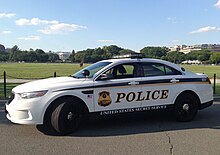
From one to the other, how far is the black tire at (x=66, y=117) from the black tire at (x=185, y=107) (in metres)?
2.41

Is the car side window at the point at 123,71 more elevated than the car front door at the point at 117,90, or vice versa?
the car side window at the point at 123,71

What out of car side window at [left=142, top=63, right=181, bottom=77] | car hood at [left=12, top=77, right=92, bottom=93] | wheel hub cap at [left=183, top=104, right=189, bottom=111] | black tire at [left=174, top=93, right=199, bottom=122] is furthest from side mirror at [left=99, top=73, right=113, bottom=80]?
wheel hub cap at [left=183, top=104, right=189, bottom=111]

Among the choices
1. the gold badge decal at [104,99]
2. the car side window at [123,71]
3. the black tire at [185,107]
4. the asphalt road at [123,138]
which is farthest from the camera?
the black tire at [185,107]

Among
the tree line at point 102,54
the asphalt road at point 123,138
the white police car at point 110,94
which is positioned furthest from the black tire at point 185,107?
the tree line at point 102,54

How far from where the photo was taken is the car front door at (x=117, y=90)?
565 centimetres

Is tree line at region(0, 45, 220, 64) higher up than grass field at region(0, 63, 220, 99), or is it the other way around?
tree line at region(0, 45, 220, 64)

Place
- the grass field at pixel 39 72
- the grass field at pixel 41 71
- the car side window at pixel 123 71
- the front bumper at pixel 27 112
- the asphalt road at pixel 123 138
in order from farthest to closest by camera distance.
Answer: the grass field at pixel 41 71 < the grass field at pixel 39 72 < the car side window at pixel 123 71 < the front bumper at pixel 27 112 < the asphalt road at pixel 123 138

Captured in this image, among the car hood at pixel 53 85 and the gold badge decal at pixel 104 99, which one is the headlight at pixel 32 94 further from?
the gold badge decal at pixel 104 99

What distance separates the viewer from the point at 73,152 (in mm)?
4391

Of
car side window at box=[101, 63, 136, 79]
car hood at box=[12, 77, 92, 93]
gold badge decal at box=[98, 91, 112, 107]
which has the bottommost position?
gold badge decal at box=[98, 91, 112, 107]

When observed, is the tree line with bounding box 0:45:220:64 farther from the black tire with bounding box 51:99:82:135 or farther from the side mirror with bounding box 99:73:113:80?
the black tire with bounding box 51:99:82:135

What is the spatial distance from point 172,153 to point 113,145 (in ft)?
3.37

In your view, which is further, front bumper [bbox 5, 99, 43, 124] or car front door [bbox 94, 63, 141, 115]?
car front door [bbox 94, 63, 141, 115]

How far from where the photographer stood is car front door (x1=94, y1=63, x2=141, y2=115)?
565cm
